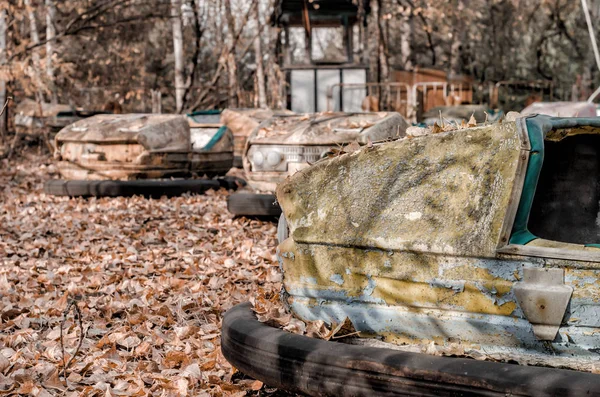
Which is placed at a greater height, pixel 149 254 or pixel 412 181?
pixel 412 181

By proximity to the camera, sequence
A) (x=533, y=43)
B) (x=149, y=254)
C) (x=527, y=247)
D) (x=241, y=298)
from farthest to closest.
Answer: (x=533, y=43) < (x=149, y=254) < (x=241, y=298) < (x=527, y=247)

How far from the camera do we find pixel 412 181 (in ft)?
11.6

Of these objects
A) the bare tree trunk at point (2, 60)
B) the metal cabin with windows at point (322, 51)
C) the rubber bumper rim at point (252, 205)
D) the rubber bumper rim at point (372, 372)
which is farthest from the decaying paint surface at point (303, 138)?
the metal cabin with windows at point (322, 51)

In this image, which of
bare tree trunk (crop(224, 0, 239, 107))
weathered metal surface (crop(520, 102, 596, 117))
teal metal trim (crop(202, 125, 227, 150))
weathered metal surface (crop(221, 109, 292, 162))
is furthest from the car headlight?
bare tree trunk (crop(224, 0, 239, 107))

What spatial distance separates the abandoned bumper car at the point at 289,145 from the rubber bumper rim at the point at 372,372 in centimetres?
444

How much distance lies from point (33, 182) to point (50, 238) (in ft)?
16.5

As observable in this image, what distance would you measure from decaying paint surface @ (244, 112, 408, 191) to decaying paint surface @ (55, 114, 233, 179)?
88.6 inches

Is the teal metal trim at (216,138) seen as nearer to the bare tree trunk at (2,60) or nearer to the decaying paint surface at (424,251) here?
the bare tree trunk at (2,60)

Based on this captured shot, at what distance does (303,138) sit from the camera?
8000 mm

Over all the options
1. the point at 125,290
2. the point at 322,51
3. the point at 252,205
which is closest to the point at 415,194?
the point at 125,290

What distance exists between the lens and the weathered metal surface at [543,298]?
3.07 metres

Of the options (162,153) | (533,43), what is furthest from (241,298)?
(533,43)

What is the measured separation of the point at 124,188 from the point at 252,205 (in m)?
2.52

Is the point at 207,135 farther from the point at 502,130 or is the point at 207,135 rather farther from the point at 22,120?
the point at 22,120
